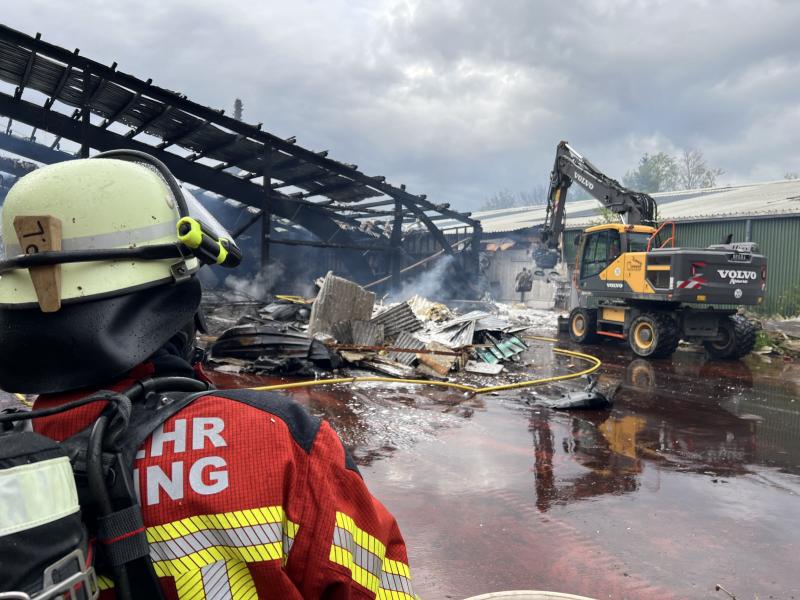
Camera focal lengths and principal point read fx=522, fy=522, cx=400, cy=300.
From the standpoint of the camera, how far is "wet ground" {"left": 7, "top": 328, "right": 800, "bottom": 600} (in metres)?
2.86

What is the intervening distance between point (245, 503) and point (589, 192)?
1454cm

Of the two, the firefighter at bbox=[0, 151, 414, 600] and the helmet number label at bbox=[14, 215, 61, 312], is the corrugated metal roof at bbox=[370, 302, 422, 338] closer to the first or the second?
the firefighter at bbox=[0, 151, 414, 600]

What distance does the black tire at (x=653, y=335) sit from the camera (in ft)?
33.9

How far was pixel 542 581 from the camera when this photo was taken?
2.75 m

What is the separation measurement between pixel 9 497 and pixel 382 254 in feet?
67.8

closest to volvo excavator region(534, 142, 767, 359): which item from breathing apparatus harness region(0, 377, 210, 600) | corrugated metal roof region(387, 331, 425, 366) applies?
corrugated metal roof region(387, 331, 425, 366)

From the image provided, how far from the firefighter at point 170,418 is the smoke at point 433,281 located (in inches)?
760

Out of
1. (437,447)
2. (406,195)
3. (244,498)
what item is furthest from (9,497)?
(406,195)

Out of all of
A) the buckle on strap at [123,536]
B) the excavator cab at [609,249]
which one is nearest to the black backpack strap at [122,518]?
the buckle on strap at [123,536]

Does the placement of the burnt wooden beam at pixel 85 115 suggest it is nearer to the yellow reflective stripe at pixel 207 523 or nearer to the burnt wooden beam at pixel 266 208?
the burnt wooden beam at pixel 266 208

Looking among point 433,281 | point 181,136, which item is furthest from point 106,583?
point 433,281

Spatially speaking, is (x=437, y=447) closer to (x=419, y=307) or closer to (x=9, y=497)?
(x=9, y=497)

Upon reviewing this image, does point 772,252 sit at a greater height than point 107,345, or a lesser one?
greater

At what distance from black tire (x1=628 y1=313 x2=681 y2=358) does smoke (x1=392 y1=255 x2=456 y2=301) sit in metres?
10.5
